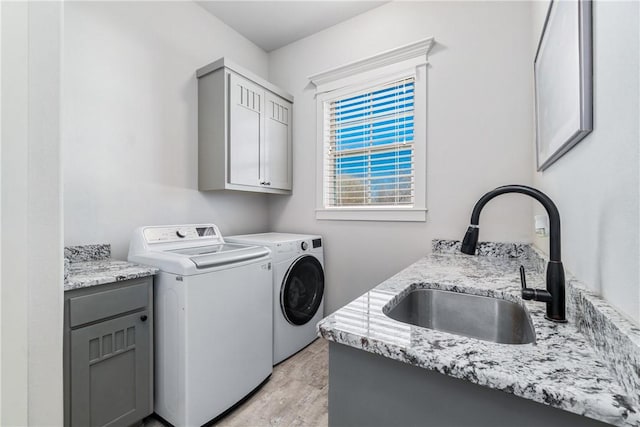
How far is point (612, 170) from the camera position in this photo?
618 millimetres

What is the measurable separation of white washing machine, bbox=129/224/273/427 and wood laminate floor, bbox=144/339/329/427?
83 mm

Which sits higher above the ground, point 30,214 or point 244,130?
point 244,130

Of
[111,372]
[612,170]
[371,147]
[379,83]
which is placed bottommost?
[111,372]

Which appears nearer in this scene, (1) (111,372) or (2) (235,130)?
(1) (111,372)

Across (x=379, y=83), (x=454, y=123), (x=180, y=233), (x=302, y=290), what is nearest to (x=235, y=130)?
(x=180, y=233)

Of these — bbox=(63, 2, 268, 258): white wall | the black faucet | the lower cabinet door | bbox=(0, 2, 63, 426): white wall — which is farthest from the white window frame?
bbox=(0, 2, 63, 426): white wall

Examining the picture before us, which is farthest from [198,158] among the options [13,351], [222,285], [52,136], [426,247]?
[426,247]

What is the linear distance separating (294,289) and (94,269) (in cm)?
131

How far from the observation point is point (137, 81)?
203 cm

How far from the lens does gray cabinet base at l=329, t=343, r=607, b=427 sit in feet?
1.68

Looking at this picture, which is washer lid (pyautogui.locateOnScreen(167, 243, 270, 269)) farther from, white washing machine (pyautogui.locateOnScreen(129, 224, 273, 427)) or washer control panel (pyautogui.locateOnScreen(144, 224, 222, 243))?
washer control panel (pyautogui.locateOnScreen(144, 224, 222, 243))

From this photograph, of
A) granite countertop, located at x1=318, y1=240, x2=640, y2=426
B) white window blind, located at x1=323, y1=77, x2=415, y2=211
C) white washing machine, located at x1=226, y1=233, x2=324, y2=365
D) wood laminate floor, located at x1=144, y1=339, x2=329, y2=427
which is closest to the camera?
granite countertop, located at x1=318, y1=240, x2=640, y2=426

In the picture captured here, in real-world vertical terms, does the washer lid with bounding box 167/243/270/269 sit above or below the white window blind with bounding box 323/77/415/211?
below

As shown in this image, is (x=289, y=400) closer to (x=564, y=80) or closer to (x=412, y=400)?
(x=412, y=400)
